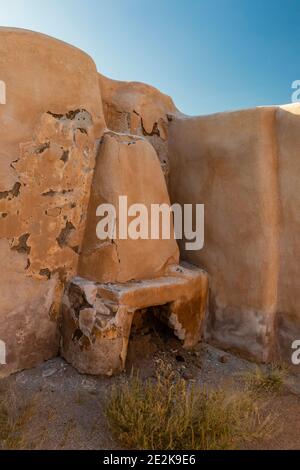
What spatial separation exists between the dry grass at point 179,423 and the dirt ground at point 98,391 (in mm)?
115

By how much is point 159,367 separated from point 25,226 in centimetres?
177

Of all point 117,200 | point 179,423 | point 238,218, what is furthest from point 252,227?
point 179,423

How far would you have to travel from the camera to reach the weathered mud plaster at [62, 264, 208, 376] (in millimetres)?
3133

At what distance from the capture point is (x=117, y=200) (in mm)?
3443

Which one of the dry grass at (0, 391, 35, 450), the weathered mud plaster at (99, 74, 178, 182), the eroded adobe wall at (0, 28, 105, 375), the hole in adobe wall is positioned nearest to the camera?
the dry grass at (0, 391, 35, 450)

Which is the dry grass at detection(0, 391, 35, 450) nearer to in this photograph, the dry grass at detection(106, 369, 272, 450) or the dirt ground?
the dirt ground

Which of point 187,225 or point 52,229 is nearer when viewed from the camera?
point 52,229

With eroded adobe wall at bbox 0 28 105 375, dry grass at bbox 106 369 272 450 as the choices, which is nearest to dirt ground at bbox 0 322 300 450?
dry grass at bbox 106 369 272 450

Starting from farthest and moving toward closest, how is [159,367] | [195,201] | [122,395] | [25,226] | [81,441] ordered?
[195,201], [159,367], [25,226], [122,395], [81,441]

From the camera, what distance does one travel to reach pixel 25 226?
124 inches

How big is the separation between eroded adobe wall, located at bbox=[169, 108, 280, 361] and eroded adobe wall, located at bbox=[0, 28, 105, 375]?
4.24 feet

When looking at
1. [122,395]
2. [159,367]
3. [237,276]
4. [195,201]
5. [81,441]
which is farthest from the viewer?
[195,201]
